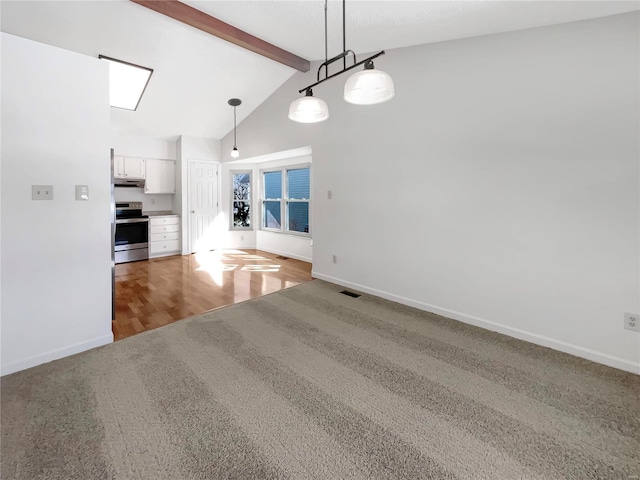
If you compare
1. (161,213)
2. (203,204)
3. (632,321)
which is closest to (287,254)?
(203,204)

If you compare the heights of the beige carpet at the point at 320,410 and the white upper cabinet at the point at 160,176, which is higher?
the white upper cabinet at the point at 160,176

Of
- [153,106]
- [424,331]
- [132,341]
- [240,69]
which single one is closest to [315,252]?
[424,331]

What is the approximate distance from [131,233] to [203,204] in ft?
4.94

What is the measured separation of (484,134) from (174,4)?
10.5 feet

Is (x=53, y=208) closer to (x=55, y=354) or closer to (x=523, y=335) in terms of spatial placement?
(x=55, y=354)

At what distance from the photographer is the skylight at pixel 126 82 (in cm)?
377

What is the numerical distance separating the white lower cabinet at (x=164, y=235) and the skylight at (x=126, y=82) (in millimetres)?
2138

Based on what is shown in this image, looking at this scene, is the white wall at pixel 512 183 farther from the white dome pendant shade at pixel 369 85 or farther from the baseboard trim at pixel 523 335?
the white dome pendant shade at pixel 369 85

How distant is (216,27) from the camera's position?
3158 mm

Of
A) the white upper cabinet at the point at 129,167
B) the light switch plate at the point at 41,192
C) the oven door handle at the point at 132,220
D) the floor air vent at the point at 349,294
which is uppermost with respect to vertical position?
the white upper cabinet at the point at 129,167

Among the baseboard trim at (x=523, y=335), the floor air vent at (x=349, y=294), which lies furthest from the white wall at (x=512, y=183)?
the floor air vent at (x=349, y=294)

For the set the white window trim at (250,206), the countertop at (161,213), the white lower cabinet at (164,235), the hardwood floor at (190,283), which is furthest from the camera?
the white window trim at (250,206)

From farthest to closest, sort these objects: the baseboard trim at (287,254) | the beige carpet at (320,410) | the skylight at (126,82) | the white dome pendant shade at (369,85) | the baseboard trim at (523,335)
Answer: the baseboard trim at (287,254) → the skylight at (126,82) → the baseboard trim at (523,335) → the white dome pendant shade at (369,85) → the beige carpet at (320,410)

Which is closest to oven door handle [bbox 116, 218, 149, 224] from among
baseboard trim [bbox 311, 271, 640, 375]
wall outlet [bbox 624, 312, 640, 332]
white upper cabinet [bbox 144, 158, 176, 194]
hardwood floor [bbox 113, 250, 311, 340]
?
white upper cabinet [bbox 144, 158, 176, 194]
